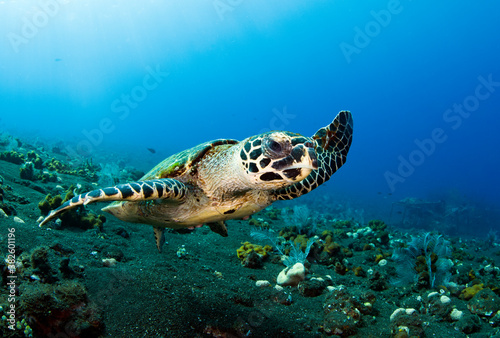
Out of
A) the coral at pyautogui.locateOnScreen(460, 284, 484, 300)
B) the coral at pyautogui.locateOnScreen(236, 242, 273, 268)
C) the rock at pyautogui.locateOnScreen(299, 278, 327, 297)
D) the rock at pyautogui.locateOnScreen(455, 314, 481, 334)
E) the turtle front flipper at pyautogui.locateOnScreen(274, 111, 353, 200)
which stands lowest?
the coral at pyautogui.locateOnScreen(460, 284, 484, 300)

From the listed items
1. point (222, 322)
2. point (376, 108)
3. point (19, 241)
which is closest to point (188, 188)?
point (222, 322)

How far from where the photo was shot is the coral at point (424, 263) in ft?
16.7

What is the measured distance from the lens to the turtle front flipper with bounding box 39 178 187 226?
2.86 metres

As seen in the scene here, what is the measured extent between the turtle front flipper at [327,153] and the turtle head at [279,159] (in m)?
1.21

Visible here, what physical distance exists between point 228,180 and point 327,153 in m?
2.27

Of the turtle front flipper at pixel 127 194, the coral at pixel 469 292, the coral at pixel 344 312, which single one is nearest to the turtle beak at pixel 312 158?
the turtle front flipper at pixel 127 194

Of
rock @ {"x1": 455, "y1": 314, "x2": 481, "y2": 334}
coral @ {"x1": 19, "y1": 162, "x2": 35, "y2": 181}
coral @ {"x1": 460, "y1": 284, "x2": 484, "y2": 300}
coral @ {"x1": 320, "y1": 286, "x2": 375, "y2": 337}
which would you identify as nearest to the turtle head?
coral @ {"x1": 320, "y1": 286, "x2": 375, "y2": 337}

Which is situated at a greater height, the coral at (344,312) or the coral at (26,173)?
the coral at (26,173)

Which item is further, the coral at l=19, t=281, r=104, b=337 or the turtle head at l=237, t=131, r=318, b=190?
the turtle head at l=237, t=131, r=318, b=190

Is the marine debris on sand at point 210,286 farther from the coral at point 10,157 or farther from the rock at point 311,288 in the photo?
the coral at point 10,157

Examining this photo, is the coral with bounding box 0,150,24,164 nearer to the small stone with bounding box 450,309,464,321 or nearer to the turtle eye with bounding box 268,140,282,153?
the turtle eye with bounding box 268,140,282,153

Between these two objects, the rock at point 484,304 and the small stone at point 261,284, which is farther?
the small stone at point 261,284

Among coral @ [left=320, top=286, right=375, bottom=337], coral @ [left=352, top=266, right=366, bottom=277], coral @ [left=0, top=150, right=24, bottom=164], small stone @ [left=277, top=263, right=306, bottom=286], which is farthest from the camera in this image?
coral @ [left=0, top=150, right=24, bottom=164]

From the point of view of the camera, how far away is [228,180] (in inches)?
142
